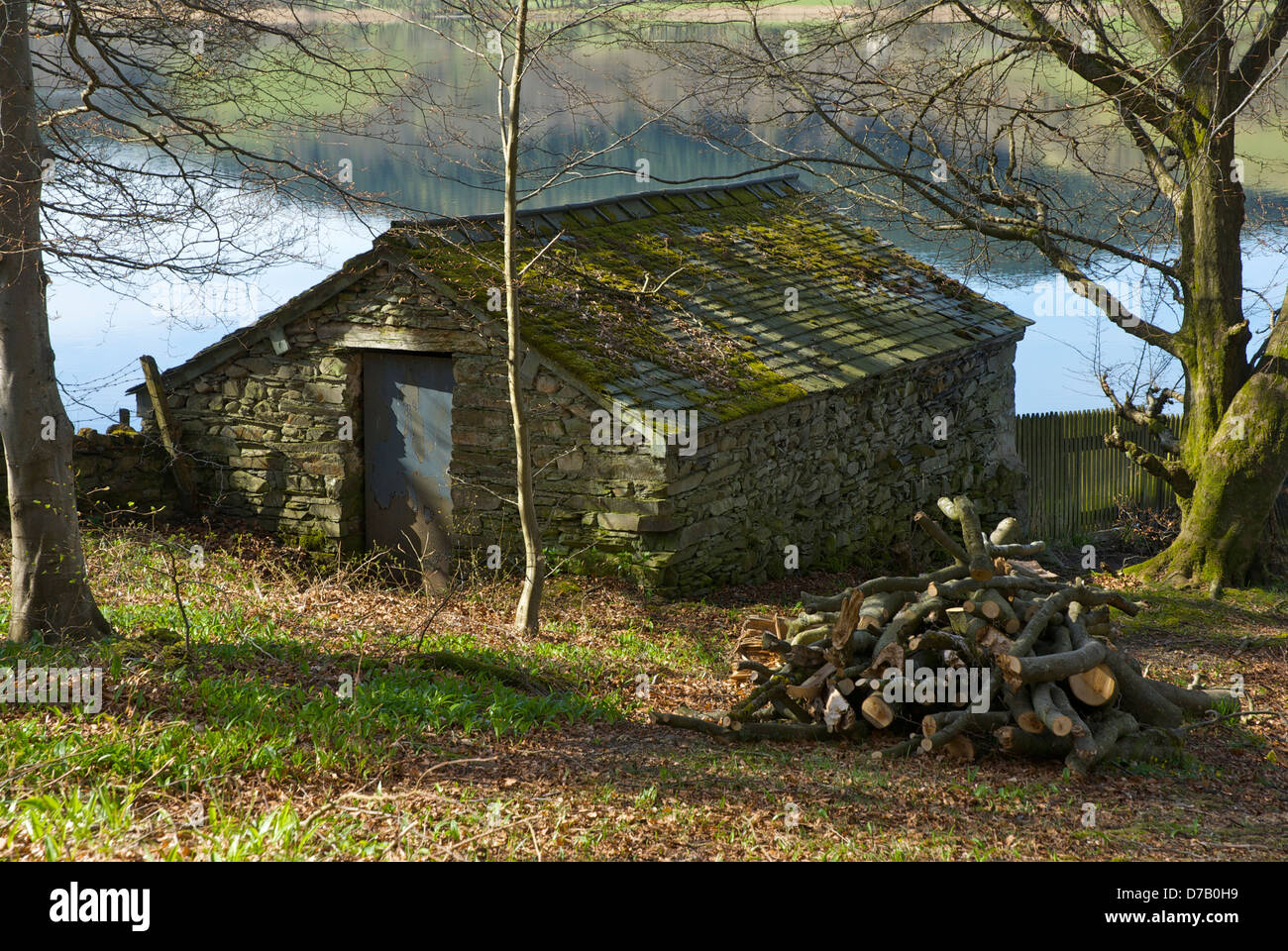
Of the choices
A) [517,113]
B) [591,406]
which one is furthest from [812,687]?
[517,113]

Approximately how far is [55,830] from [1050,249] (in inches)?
471

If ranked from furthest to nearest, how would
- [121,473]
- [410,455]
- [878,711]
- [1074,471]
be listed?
[1074,471], [121,473], [410,455], [878,711]

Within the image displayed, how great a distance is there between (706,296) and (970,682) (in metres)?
7.33

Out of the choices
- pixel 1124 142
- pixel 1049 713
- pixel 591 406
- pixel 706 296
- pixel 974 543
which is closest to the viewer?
pixel 1049 713

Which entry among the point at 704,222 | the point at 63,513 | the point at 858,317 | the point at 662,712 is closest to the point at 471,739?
the point at 662,712

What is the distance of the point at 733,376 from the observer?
37.2 feet

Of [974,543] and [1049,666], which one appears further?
[974,543]

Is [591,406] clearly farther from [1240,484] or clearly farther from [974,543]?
[1240,484]

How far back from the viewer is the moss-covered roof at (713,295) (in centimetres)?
1090

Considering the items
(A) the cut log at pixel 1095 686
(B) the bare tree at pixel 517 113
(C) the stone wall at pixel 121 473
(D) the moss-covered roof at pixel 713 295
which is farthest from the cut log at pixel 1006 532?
(C) the stone wall at pixel 121 473

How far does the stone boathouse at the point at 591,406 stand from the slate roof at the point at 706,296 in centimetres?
3

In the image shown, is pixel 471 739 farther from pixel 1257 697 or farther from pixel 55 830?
pixel 1257 697

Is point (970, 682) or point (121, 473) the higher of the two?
point (121, 473)

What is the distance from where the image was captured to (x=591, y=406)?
1048cm
